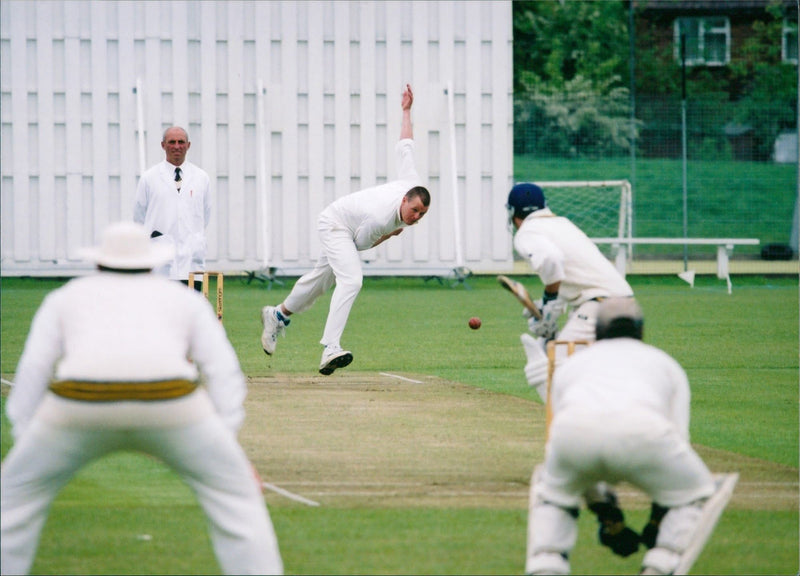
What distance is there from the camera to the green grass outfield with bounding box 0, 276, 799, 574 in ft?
22.9

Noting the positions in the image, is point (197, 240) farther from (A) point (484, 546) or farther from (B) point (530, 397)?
(A) point (484, 546)

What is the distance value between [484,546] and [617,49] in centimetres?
4523

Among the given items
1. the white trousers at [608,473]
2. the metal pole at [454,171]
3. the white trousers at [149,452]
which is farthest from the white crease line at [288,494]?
the metal pole at [454,171]

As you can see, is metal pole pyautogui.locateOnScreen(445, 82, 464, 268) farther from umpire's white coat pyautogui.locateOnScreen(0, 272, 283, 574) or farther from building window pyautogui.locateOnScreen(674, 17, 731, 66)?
building window pyautogui.locateOnScreen(674, 17, 731, 66)

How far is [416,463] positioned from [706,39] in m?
45.9

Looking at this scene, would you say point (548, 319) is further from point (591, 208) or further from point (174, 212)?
point (591, 208)

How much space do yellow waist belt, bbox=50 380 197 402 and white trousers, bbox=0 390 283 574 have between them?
1.1 inches

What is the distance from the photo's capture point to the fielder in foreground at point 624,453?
6000mm

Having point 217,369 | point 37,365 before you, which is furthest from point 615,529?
point 37,365

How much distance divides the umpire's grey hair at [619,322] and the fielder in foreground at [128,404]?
1680 millimetres

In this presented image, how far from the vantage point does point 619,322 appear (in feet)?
21.1

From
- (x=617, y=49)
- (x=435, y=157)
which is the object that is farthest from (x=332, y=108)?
(x=617, y=49)

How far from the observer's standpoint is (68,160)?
27.1 meters

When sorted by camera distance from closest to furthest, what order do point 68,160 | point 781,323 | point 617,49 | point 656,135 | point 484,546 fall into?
1. point 484,546
2. point 781,323
3. point 68,160
4. point 656,135
5. point 617,49
